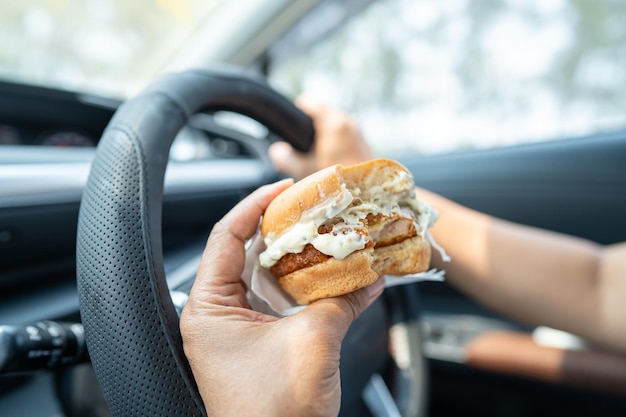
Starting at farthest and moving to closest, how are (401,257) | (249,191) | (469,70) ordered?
1. (469,70)
2. (249,191)
3. (401,257)

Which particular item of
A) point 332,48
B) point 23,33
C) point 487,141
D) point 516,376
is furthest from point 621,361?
point 23,33

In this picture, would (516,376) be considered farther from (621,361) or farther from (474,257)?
(474,257)

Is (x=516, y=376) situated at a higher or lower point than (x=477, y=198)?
lower

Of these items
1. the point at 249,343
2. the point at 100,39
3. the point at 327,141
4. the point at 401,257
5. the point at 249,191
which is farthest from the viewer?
the point at 100,39

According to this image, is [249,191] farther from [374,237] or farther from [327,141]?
[374,237]

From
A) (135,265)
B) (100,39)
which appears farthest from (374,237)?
(100,39)

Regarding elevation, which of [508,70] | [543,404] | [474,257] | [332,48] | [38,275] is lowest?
[543,404]
